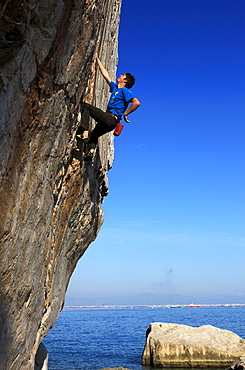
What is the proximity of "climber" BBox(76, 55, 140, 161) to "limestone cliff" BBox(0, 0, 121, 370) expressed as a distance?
0.44 meters

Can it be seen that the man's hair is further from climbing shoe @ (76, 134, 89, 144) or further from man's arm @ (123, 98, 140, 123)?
climbing shoe @ (76, 134, 89, 144)

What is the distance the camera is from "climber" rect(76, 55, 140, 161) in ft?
24.3

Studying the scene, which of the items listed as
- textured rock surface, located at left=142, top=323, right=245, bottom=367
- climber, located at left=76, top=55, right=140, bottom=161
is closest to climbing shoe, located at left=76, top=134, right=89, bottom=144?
climber, located at left=76, top=55, right=140, bottom=161

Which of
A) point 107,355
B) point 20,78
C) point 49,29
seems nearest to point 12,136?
point 20,78

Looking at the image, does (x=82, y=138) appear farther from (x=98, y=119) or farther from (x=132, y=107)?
(x=132, y=107)

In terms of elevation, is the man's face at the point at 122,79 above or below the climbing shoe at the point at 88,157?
above

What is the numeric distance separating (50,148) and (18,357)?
326 cm

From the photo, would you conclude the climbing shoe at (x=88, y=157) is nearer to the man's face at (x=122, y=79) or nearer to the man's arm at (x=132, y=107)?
the man's arm at (x=132, y=107)

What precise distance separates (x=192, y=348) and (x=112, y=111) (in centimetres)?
1818

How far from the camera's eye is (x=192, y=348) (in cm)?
2153

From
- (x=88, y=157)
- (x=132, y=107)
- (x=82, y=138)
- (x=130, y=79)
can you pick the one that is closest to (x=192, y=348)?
(x=88, y=157)

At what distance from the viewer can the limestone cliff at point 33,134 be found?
4.54 metres

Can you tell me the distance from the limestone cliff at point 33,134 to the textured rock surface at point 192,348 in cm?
1603

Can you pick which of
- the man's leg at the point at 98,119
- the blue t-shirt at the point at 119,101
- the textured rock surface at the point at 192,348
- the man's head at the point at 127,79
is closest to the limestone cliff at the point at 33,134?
the man's leg at the point at 98,119
